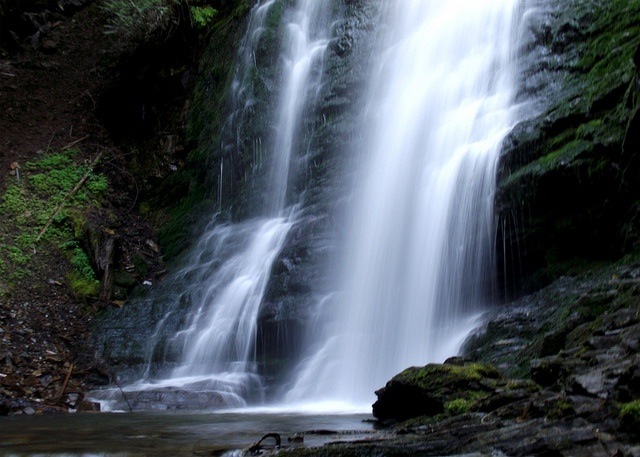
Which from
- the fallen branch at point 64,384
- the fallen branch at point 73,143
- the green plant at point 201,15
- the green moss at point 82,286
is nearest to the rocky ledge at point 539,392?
the fallen branch at point 64,384

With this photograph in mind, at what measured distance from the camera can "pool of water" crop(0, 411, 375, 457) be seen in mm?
4320

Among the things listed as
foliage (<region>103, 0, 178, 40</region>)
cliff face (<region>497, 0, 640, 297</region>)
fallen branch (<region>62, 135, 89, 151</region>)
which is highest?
foliage (<region>103, 0, 178, 40</region>)

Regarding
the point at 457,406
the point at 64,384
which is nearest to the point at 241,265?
the point at 64,384

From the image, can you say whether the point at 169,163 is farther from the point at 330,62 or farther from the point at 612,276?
A: the point at 612,276

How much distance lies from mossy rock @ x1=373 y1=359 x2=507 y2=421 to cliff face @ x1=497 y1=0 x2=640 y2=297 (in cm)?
290

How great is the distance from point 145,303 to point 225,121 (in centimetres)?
520

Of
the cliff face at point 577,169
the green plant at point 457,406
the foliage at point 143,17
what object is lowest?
the green plant at point 457,406

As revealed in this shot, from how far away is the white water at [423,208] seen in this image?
8625mm

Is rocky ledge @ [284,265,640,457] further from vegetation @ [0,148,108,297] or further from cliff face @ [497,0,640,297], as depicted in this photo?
vegetation @ [0,148,108,297]

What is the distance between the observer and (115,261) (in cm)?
1356

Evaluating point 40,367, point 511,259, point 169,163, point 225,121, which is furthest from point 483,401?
point 169,163

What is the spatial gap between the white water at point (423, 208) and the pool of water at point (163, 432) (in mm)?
1833

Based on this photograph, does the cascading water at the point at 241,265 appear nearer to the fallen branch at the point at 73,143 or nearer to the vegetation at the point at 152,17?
the vegetation at the point at 152,17

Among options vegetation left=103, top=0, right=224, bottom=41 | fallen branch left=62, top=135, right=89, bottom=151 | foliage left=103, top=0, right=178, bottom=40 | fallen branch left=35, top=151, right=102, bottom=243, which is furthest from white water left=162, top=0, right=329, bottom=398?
fallen branch left=62, top=135, right=89, bottom=151
